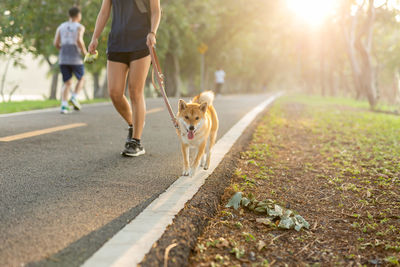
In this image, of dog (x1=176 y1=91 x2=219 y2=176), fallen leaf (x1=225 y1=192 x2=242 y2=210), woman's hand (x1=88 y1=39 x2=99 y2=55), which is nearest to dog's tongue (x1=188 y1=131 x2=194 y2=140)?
dog (x1=176 y1=91 x2=219 y2=176)

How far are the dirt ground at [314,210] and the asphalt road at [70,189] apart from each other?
69cm

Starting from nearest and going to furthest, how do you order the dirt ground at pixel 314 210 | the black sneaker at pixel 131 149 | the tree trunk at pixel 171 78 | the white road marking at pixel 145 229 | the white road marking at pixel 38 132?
1. the white road marking at pixel 145 229
2. the dirt ground at pixel 314 210
3. the black sneaker at pixel 131 149
4. the white road marking at pixel 38 132
5. the tree trunk at pixel 171 78

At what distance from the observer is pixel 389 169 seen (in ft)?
17.4

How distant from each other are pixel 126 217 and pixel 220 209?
0.89m

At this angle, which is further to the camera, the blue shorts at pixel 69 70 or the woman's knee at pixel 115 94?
the blue shorts at pixel 69 70

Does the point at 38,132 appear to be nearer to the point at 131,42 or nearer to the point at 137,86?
the point at 137,86

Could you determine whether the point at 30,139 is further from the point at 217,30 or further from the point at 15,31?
the point at 217,30

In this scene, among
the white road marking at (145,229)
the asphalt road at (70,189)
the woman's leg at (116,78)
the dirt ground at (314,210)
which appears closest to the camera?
the white road marking at (145,229)

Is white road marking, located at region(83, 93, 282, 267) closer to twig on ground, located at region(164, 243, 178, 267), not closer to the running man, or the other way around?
twig on ground, located at region(164, 243, 178, 267)

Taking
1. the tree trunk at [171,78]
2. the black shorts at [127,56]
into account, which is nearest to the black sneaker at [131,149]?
the black shorts at [127,56]

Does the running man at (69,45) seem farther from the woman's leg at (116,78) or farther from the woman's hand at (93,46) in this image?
the woman's leg at (116,78)

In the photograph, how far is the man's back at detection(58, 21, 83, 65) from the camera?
9656 mm

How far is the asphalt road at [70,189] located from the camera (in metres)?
2.37

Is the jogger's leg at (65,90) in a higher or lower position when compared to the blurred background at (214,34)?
lower
